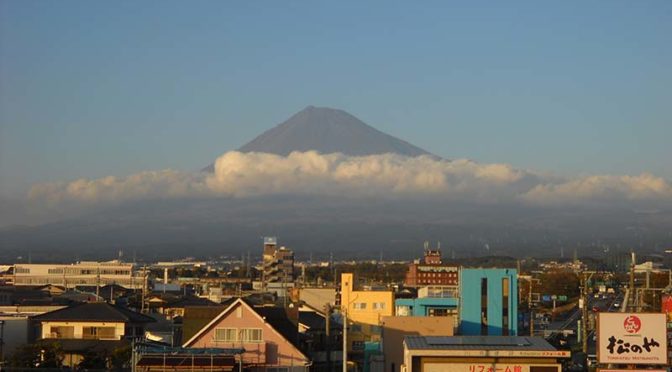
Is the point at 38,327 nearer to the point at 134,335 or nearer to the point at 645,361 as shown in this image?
the point at 134,335

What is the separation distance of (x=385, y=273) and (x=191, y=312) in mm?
81813

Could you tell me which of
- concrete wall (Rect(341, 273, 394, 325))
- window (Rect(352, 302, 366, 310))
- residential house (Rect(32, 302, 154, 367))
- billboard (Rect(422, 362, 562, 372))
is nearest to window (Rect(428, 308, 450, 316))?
concrete wall (Rect(341, 273, 394, 325))

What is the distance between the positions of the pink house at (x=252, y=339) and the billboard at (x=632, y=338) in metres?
6.97

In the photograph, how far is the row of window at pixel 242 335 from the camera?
25719 mm

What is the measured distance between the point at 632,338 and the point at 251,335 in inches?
340

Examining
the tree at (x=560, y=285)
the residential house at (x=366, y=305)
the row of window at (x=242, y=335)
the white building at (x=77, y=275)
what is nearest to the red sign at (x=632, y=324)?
the row of window at (x=242, y=335)

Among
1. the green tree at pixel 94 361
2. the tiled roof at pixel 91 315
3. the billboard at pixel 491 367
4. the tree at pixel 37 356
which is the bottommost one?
the green tree at pixel 94 361

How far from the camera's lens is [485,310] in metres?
33.0

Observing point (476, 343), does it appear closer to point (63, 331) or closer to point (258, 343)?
point (258, 343)

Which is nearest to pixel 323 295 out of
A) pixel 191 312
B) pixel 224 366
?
pixel 191 312

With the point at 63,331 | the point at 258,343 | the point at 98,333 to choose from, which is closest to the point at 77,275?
the point at 63,331

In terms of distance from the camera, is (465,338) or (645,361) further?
(465,338)

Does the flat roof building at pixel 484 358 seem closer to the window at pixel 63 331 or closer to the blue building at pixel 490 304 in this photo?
the blue building at pixel 490 304

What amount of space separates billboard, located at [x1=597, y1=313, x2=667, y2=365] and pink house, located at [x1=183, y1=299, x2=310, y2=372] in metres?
6.97
